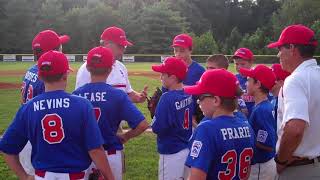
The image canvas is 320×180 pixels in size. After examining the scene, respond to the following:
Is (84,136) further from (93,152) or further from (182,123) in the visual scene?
(182,123)

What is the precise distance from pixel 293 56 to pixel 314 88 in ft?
1.18

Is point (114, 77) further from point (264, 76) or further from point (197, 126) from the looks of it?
point (197, 126)

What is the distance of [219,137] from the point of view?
330 cm

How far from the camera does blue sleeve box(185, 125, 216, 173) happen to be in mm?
3234

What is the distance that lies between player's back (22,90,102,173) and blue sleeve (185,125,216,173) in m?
0.85

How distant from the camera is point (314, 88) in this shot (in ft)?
11.7

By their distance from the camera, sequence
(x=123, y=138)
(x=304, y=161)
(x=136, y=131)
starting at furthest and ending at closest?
(x=123, y=138), (x=136, y=131), (x=304, y=161)

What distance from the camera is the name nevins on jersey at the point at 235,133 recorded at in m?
3.33

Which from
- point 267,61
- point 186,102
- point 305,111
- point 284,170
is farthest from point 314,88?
point 267,61

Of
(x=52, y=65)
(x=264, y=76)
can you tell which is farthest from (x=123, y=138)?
(x=264, y=76)

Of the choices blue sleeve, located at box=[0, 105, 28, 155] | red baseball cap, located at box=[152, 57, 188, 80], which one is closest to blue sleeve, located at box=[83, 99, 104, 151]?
blue sleeve, located at box=[0, 105, 28, 155]

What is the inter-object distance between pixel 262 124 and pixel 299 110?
4.57 ft

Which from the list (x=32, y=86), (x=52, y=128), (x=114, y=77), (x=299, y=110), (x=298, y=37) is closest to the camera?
(x=299, y=110)

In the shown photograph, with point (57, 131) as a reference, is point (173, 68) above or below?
above
